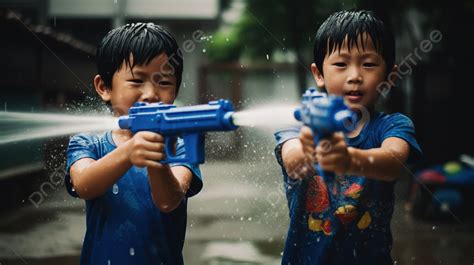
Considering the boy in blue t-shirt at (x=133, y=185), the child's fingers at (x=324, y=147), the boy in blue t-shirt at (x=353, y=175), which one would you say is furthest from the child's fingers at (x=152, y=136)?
the child's fingers at (x=324, y=147)

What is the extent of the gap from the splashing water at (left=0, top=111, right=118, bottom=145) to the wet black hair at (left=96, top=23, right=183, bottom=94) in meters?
0.19

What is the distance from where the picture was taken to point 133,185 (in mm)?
1988

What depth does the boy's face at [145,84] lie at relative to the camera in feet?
6.37

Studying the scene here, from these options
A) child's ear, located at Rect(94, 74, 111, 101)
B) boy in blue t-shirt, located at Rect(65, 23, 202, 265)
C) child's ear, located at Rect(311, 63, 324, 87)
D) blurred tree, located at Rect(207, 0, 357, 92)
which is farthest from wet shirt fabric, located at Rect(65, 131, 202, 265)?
blurred tree, located at Rect(207, 0, 357, 92)

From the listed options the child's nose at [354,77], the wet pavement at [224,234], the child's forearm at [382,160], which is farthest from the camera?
the wet pavement at [224,234]

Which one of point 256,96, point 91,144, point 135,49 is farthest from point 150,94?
point 256,96

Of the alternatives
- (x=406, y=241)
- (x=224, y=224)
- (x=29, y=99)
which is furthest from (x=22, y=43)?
(x=406, y=241)

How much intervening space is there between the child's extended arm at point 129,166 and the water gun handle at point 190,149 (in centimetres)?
3

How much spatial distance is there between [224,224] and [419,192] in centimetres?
209

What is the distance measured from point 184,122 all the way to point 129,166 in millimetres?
242

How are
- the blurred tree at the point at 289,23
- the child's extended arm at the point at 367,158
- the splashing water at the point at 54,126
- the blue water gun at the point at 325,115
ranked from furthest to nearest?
the blurred tree at the point at 289,23 < the splashing water at the point at 54,126 < the child's extended arm at the point at 367,158 < the blue water gun at the point at 325,115

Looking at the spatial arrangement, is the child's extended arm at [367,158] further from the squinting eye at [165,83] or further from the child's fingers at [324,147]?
the squinting eye at [165,83]

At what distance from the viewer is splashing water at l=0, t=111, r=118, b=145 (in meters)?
2.22

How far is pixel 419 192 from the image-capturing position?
20.3ft
